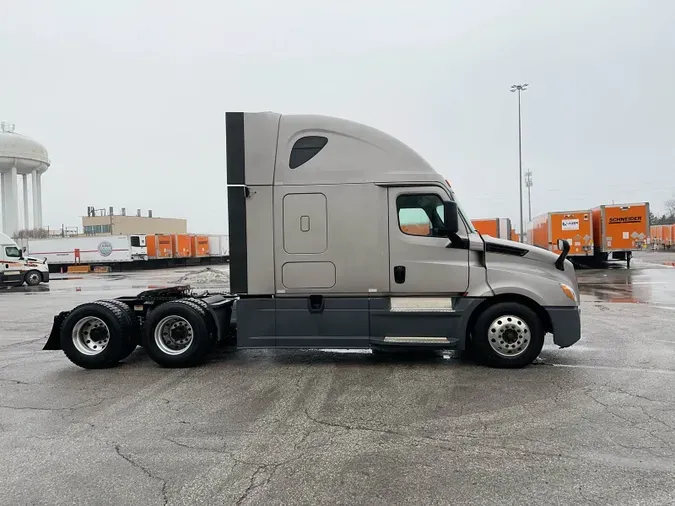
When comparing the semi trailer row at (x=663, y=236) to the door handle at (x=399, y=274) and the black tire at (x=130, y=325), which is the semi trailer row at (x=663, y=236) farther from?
the black tire at (x=130, y=325)

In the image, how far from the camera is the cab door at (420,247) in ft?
21.5

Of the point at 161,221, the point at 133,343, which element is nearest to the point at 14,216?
the point at 161,221

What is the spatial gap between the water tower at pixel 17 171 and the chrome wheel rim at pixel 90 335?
69.4 m

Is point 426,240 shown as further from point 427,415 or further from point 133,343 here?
point 133,343

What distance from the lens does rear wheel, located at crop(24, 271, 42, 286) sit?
2669 centimetres

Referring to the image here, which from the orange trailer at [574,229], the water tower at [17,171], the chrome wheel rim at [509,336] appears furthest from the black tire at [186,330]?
the water tower at [17,171]

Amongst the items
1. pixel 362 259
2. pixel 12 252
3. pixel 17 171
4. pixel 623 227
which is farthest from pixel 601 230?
pixel 17 171

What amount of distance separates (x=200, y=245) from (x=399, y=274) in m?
45.2

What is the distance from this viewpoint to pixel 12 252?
26.6m

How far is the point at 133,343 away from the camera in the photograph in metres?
7.25

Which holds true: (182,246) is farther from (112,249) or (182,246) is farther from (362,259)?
(362,259)

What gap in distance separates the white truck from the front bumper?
28.3 metres

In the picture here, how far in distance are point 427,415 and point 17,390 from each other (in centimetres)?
503

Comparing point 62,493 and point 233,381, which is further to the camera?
point 233,381
